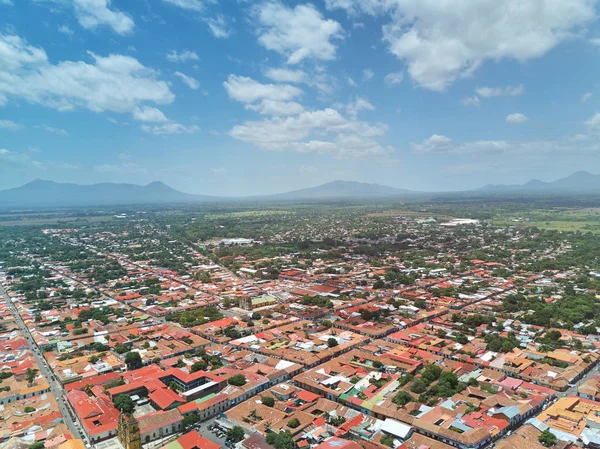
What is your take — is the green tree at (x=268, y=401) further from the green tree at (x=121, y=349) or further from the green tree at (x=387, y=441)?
the green tree at (x=121, y=349)

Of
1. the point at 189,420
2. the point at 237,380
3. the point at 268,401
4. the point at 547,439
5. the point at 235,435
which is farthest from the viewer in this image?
the point at 237,380

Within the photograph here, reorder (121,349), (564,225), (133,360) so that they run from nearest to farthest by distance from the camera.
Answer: (133,360) → (121,349) → (564,225)

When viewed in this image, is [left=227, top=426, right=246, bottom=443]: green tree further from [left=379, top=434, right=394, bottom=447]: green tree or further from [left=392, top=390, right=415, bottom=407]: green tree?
[left=392, top=390, right=415, bottom=407]: green tree

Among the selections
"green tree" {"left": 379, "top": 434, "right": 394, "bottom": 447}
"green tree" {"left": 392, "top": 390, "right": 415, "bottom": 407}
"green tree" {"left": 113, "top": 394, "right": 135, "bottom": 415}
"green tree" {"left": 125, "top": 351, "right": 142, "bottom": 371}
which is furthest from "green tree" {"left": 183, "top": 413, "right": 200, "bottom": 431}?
"green tree" {"left": 392, "top": 390, "right": 415, "bottom": 407}

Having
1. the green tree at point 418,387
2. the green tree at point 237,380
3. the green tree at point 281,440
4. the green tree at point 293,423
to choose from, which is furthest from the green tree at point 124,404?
the green tree at point 418,387

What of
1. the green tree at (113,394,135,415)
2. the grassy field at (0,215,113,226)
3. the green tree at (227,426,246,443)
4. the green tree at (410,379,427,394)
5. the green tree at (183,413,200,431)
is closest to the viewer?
the green tree at (227,426,246,443)

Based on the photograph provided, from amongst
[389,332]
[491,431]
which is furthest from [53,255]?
[491,431]

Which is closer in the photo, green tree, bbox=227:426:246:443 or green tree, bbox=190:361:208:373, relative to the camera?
green tree, bbox=227:426:246:443

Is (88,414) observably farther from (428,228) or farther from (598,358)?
(428,228)

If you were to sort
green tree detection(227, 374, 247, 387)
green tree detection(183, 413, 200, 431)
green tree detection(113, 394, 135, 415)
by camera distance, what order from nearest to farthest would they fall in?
green tree detection(183, 413, 200, 431) < green tree detection(113, 394, 135, 415) < green tree detection(227, 374, 247, 387)

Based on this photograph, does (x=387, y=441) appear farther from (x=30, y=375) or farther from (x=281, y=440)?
(x=30, y=375)

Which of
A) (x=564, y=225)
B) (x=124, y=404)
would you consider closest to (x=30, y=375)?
(x=124, y=404)
